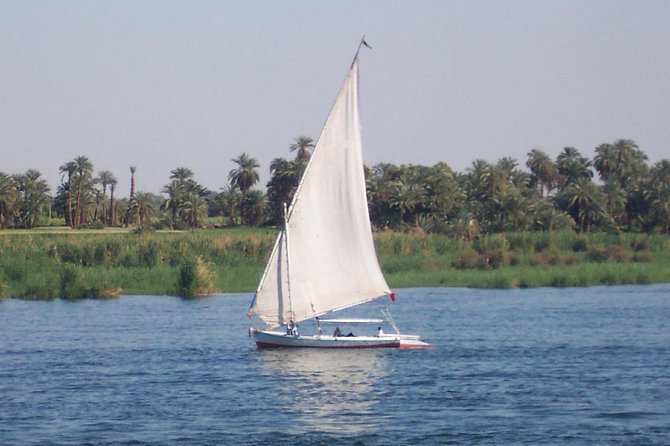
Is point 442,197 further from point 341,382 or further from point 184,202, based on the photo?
point 341,382

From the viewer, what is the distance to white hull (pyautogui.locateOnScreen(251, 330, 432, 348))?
146 feet

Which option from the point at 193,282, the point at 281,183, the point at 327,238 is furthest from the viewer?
the point at 281,183

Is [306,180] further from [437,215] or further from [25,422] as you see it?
[437,215]

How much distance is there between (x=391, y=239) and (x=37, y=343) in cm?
4438

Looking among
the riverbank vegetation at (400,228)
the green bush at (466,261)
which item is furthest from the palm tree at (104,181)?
the green bush at (466,261)

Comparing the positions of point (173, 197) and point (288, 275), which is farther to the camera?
point (173, 197)

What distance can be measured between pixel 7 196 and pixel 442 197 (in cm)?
4798

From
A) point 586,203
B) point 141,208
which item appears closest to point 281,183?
point 141,208

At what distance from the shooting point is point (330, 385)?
3822cm

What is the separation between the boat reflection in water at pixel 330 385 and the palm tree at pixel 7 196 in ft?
311

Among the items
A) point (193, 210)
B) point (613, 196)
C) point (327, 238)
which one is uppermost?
point (613, 196)

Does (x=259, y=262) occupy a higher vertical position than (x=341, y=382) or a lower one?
higher

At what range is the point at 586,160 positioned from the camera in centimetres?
14288

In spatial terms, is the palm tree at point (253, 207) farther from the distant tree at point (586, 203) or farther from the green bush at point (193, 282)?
the green bush at point (193, 282)
